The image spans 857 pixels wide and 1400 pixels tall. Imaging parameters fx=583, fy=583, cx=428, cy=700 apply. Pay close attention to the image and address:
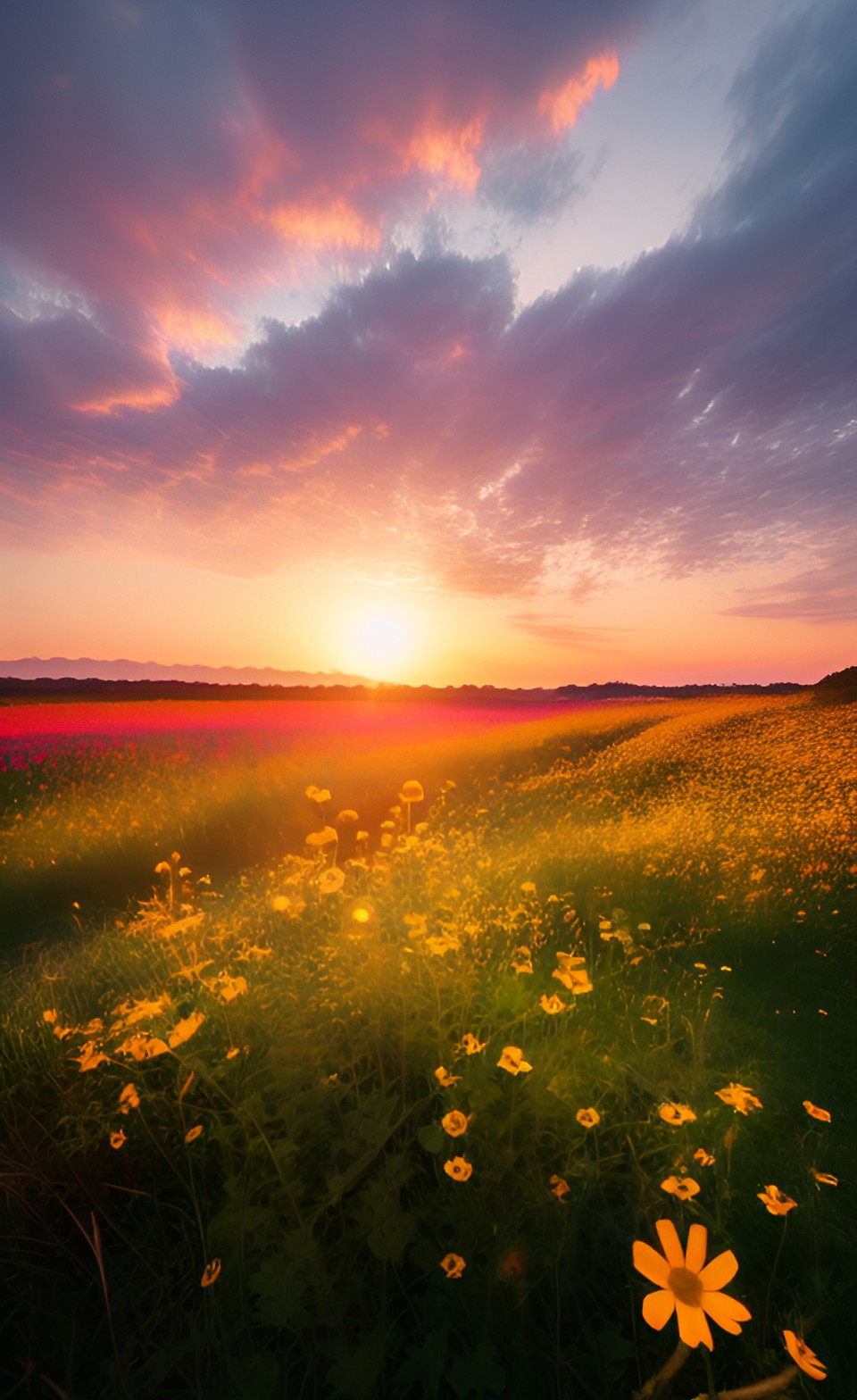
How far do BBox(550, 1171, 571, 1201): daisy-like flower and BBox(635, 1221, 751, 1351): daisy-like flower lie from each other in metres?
0.72

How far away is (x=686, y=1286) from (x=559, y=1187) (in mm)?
809

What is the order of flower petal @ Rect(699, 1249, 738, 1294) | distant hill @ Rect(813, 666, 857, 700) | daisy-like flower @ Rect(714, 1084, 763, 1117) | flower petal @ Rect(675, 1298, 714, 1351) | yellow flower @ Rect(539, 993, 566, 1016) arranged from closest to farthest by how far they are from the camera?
1. flower petal @ Rect(675, 1298, 714, 1351)
2. flower petal @ Rect(699, 1249, 738, 1294)
3. daisy-like flower @ Rect(714, 1084, 763, 1117)
4. yellow flower @ Rect(539, 993, 566, 1016)
5. distant hill @ Rect(813, 666, 857, 700)

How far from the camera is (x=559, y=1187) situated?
5.62 ft

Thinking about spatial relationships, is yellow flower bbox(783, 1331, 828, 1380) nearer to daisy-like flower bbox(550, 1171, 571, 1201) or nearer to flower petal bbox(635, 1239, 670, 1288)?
flower petal bbox(635, 1239, 670, 1288)

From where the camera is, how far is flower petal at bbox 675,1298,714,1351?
87cm

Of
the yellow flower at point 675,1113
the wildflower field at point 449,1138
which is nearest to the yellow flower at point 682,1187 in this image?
the wildflower field at point 449,1138

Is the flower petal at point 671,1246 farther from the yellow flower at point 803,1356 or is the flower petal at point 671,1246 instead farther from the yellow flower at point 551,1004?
the yellow flower at point 551,1004

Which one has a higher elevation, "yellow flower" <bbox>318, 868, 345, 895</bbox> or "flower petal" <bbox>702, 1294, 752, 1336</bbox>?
"yellow flower" <bbox>318, 868, 345, 895</bbox>

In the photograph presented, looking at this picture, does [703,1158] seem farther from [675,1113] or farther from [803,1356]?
[803,1356]

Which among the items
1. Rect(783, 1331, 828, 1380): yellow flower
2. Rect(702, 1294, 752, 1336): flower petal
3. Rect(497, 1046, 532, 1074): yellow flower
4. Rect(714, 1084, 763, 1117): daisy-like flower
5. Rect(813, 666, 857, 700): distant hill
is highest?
Rect(813, 666, 857, 700): distant hill

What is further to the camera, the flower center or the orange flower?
the orange flower

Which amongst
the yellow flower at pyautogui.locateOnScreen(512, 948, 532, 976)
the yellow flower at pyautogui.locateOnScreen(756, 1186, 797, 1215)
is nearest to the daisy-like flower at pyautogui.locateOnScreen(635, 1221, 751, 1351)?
the yellow flower at pyautogui.locateOnScreen(756, 1186, 797, 1215)

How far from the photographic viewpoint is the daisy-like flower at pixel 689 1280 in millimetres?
948

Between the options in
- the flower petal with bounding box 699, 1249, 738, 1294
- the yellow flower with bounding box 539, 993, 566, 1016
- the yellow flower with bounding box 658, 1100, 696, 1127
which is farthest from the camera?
the yellow flower with bounding box 539, 993, 566, 1016
